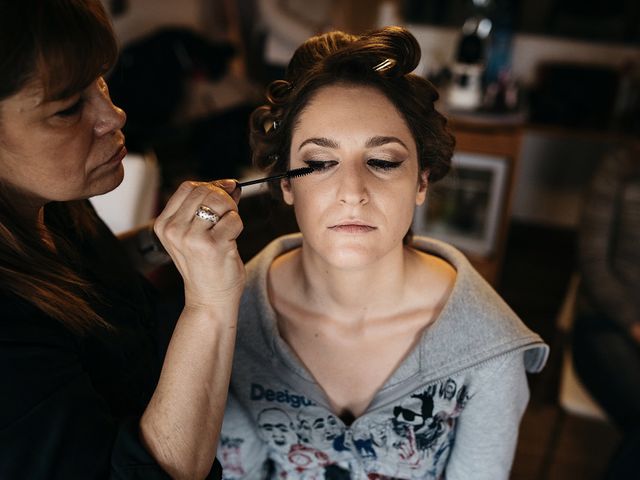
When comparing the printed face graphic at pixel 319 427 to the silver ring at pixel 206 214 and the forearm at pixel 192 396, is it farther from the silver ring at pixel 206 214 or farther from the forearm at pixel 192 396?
the silver ring at pixel 206 214

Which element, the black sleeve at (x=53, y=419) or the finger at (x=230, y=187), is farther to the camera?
the finger at (x=230, y=187)

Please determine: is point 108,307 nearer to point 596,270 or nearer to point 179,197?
point 179,197

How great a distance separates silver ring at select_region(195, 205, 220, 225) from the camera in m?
0.77

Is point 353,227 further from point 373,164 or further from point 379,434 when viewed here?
point 379,434

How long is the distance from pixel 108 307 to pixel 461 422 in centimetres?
60

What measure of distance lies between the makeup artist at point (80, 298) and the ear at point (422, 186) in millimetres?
347

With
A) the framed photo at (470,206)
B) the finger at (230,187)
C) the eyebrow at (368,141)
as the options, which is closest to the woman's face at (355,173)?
the eyebrow at (368,141)

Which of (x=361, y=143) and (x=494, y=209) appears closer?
(x=361, y=143)

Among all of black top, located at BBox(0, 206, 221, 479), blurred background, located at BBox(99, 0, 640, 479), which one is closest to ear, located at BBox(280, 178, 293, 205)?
black top, located at BBox(0, 206, 221, 479)

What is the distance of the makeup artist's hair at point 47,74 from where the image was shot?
0.67m

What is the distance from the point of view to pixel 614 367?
1.62 m

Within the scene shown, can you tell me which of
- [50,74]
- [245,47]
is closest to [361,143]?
[50,74]

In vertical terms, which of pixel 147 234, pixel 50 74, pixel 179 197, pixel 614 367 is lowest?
pixel 614 367

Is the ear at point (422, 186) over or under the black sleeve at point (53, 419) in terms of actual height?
over
